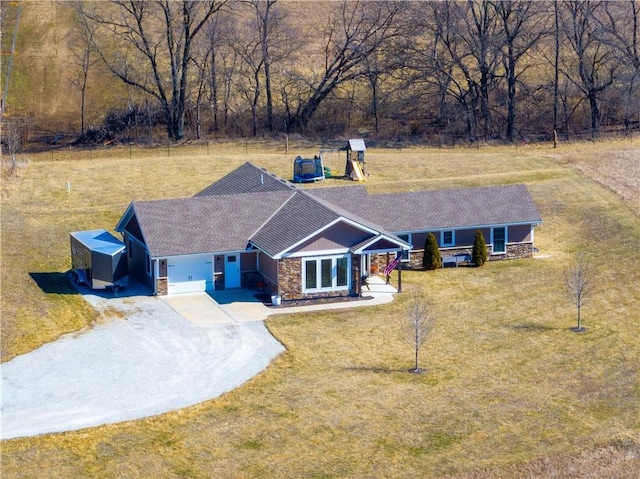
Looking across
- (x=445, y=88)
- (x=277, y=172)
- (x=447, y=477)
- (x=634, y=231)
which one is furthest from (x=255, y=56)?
(x=447, y=477)

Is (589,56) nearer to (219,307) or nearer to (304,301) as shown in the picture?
(304,301)

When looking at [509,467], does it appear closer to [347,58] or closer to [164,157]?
[164,157]

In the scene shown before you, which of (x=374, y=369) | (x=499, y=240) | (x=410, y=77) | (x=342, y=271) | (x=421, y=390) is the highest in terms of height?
(x=410, y=77)

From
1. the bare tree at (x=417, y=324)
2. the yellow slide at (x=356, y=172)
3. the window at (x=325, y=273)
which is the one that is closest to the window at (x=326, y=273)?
the window at (x=325, y=273)

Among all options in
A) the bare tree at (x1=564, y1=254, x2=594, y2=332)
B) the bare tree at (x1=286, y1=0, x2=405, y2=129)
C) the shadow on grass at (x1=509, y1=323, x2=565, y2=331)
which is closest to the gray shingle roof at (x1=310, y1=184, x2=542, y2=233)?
the bare tree at (x1=564, y1=254, x2=594, y2=332)

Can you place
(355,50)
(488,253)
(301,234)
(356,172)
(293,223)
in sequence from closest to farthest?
(301,234) < (293,223) < (488,253) < (356,172) < (355,50)

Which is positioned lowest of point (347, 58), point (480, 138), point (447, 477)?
point (447, 477)

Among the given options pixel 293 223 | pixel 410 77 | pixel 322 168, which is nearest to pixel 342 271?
pixel 293 223
